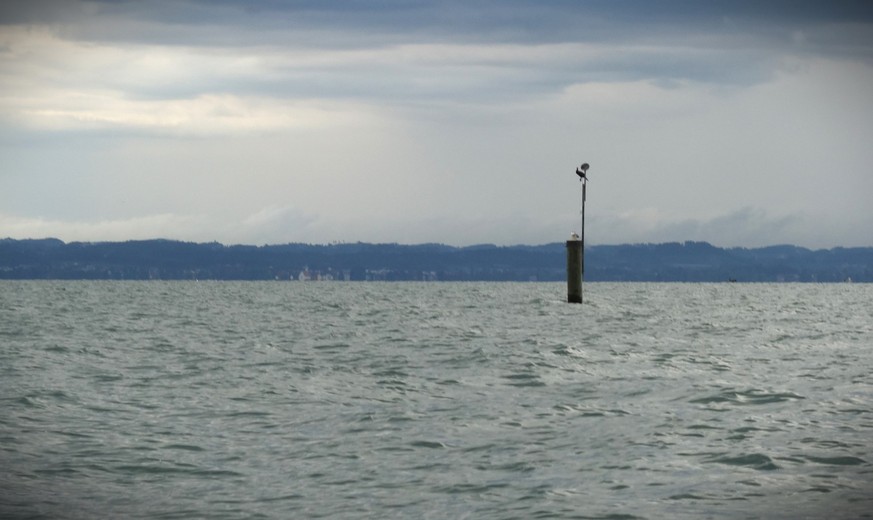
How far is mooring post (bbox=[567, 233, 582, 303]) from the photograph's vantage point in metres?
68.0

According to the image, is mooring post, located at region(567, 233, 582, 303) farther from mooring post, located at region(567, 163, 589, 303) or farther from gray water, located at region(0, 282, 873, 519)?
gray water, located at region(0, 282, 873, 519)

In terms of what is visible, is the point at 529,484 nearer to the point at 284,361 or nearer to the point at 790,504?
the point at 790,504

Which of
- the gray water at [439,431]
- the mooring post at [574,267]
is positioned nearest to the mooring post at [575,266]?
the mooring post at [574,267]

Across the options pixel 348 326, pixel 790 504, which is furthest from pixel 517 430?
pixel 348 326

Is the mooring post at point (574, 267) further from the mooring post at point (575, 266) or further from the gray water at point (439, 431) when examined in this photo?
the gray water at point (439, 431)

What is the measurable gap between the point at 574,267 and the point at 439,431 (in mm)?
51093

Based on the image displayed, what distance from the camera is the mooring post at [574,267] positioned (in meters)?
68.0

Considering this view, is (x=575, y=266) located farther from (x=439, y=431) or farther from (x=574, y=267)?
(x=439, y=431)

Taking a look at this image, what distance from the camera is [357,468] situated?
16953 millimetres

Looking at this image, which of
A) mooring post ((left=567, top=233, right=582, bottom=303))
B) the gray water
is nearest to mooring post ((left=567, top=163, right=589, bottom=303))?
mooring post ((left=567, top=233, right=582, bottom=303))

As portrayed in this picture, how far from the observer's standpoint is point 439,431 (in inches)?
806

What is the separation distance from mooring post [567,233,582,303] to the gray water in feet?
87.4

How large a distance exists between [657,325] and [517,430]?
3938 centimetres

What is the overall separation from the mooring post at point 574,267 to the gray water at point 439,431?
26.6 metres
